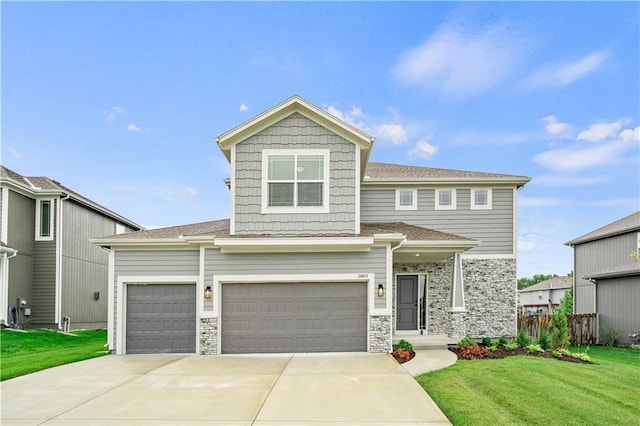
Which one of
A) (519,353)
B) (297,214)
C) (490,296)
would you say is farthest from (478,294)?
(297,214)

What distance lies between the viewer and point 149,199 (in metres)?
23.1

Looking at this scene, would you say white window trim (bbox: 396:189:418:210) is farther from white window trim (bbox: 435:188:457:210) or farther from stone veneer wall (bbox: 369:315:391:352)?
stone veneer wall (bbox: 369:315:391:352)

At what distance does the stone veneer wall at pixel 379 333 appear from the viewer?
40.1 ft

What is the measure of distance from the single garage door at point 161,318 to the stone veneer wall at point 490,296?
8.90 m

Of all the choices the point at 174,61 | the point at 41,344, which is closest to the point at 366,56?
the point at 174,61

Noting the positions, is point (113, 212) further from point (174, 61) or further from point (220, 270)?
point (220, 270)

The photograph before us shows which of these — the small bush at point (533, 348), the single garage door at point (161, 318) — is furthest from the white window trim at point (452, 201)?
the single garage door at point (161, 318)

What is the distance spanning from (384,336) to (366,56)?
1312cm

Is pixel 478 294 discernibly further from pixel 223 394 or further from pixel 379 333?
pixel 223 394

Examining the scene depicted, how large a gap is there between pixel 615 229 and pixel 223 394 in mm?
18978

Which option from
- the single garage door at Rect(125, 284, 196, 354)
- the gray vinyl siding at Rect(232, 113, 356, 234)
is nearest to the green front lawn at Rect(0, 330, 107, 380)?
the single garage door at Rect(125, 284, 196, 354)

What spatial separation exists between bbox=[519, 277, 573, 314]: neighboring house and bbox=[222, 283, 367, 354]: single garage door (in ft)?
91.6

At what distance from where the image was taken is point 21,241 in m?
18.8

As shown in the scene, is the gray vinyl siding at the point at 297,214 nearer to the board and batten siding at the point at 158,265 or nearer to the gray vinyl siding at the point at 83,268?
the board and batten siding at the point at 158,265
